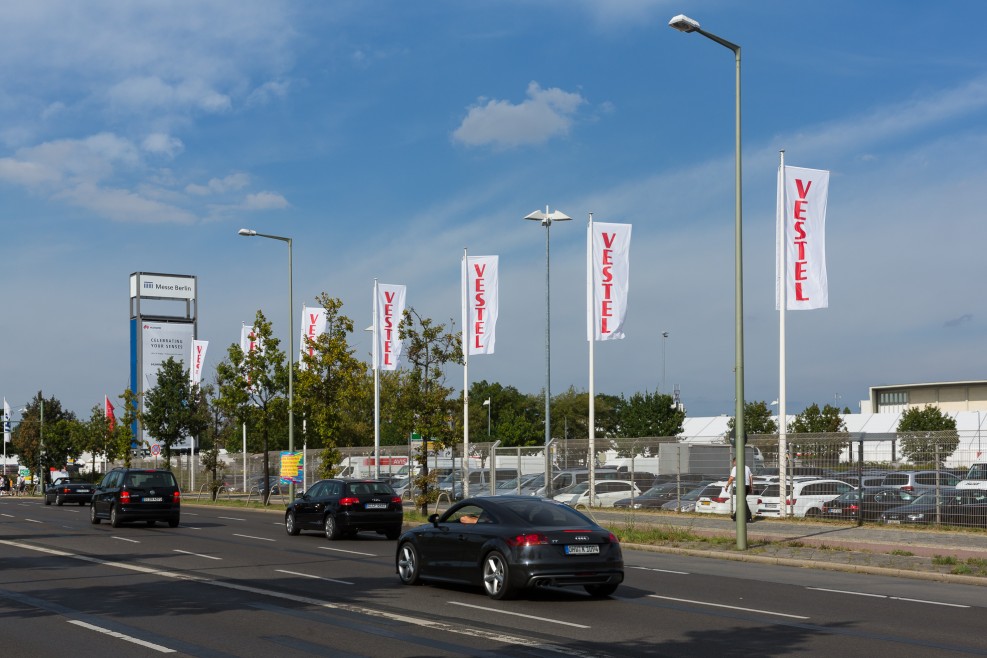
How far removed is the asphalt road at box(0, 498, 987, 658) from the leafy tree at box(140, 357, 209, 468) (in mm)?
42851

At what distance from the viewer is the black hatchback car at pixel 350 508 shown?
26.3m

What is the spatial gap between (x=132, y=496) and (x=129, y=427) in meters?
40.8

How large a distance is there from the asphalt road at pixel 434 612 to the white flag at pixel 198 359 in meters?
41.7

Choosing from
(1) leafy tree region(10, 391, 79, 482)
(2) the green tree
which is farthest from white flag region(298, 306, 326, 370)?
(1) leafy tree region(10, 391, 79, 482)

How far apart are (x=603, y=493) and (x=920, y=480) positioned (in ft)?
39.3

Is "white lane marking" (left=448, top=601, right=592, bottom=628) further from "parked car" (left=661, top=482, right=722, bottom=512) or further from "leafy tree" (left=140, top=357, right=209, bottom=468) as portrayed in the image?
"leafy tree" (left=140, top=357, right=209, bottom=468)

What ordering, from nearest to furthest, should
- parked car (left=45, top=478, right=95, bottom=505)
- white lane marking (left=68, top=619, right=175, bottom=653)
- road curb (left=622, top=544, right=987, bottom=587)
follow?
white lane marking (left=68, top=619, right=175, bottom=653) → road curb (left=622, top=544, right=987, bottom=587) → parked car (left=45, top=478, right=95, bottom=505)

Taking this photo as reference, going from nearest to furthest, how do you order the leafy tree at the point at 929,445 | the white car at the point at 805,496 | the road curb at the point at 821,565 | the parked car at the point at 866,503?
the road curb at the point at 821,565
the leafy tree at the point at 929,445
the parked car at the point at 866,503
the white car at the point at 805,496

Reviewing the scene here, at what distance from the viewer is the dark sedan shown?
13.9 m

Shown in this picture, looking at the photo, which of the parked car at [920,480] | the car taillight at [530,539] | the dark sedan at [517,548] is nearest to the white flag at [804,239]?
the parked car at [920,480]

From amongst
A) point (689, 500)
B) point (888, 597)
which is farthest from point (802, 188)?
point (888, 597)

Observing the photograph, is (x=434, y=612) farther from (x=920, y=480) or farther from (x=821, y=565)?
(x=920, y=480)

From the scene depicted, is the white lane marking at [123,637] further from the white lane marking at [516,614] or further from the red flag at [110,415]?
the red flag at [110,415]

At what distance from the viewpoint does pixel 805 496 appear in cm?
2916
